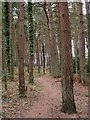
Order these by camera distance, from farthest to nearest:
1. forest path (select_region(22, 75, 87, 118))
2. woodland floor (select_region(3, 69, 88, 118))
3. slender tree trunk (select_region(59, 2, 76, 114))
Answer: slender tree trunk (select_region(59, 2, 76, 114)) < woodland floor (select_region(3, 69, 88, 118)) < forest path (select_region(22, 75, 87, 118))

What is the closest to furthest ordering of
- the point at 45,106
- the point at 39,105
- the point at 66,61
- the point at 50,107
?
the point at 66,61, the point at 50,107, the point at 45,106, the point at 39,105

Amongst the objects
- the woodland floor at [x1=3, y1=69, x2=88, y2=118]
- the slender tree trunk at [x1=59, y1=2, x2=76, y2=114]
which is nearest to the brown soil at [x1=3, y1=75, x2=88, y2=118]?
the woodland floor at [x1=3, y1=69, x2=88, y2=118]

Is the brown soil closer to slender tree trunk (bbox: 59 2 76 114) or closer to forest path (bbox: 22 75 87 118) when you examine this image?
forest path (bbox: 22 75 87 118)

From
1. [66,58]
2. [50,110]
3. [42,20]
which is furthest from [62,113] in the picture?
[42,20]

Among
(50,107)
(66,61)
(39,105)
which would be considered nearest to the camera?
(66,61)

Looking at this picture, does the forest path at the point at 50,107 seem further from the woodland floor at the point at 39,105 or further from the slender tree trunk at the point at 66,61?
the slender tree trunk at the point at 66,61

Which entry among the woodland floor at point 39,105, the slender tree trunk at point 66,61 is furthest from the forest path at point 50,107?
the slender tree trunk at point 66,61

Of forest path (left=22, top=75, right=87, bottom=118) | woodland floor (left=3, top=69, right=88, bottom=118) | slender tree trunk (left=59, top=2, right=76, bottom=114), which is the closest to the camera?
forest path (left=22, top=75, right=87, bottom=118)

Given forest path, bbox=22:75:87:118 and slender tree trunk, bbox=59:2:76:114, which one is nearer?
forest path, bbox=22:75:87:118

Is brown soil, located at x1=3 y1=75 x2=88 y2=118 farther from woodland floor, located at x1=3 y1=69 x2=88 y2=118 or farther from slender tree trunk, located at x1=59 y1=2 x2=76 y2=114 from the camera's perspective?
slender tree trunk, located at x1=59 y1=2 x2=76 y2=114

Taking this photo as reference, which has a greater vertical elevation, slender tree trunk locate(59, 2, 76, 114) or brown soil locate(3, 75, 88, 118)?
slender tree trunk locate(59, 2, 76, 114)

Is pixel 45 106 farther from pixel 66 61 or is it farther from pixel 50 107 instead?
pixel 66 61

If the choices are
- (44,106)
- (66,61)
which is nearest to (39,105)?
(44,106)

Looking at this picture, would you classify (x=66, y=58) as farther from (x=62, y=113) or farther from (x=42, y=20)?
(x=42, y=20)
